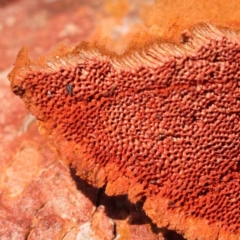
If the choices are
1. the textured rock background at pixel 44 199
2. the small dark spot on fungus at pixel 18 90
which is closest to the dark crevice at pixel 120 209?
the textured rock background at pixel 44 199

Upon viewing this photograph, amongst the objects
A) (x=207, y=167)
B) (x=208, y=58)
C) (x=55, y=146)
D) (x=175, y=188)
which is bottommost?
(x=55, y=146)

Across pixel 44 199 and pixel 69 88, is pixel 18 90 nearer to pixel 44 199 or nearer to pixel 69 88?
pixel 69 88

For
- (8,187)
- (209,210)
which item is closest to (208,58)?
(209,210)

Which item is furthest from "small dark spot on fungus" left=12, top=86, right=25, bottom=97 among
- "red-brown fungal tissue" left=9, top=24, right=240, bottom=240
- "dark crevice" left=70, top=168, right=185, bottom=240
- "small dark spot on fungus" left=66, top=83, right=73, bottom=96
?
"dark crevice" left=70, top=168, right=185, bottom=240

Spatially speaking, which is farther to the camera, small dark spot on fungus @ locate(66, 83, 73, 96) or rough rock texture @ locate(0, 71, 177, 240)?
rough rock texture @ locate(0, 71, 177, 240)

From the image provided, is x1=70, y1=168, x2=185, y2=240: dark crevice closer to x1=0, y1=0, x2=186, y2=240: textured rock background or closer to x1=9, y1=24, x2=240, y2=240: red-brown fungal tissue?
x1=0, y1=0, x2=186, y2=240: textured rock background

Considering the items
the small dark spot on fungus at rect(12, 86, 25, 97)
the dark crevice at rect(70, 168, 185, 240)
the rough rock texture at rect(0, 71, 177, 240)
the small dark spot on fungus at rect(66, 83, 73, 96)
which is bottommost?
the rough rock texture at rect(0, 71, 177, 240)

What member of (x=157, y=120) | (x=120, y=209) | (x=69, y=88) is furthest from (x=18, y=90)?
(x=120, y=209)

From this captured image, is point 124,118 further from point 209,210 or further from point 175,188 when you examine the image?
point 209,210
